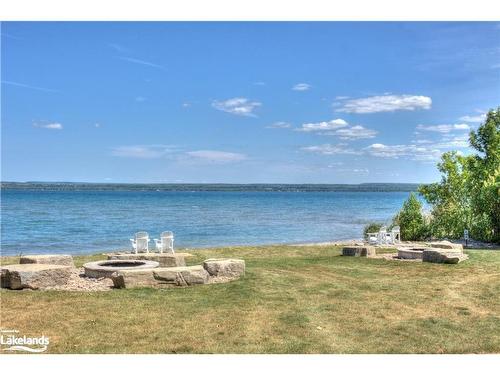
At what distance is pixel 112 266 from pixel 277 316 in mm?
5479

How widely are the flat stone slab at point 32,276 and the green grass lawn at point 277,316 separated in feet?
1.13

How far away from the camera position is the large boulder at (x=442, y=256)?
46.3 feet

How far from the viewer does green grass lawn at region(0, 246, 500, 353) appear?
680 cm

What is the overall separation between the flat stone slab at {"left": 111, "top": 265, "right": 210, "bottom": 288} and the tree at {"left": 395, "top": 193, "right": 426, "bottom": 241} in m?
15.8

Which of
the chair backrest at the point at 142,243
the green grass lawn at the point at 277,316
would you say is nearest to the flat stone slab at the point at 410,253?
the green grass lawn at the point at 277,316

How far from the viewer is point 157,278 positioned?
10.3 meters

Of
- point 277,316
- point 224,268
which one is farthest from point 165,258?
point 277,316

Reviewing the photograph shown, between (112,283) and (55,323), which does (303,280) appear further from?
(55,323)

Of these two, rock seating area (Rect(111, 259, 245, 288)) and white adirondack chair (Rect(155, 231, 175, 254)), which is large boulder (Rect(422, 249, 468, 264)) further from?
white adirondack chair (Rect(155, 231, 175, 254))

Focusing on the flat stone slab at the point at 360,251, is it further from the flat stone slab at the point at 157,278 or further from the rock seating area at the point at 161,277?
the flat stone slab at the point at 157,278

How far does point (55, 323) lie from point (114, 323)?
84 cm

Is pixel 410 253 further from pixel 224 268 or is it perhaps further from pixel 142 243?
pixel 142 243
